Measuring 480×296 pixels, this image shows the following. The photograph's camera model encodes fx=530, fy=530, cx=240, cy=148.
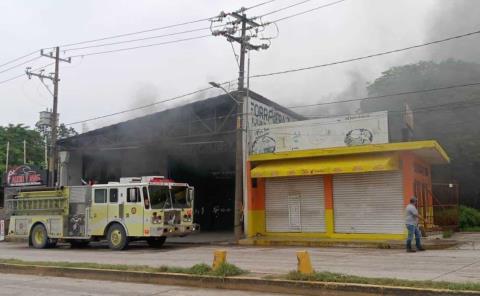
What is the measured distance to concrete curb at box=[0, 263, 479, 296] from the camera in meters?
8.09

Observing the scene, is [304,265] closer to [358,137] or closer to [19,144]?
[358,137]

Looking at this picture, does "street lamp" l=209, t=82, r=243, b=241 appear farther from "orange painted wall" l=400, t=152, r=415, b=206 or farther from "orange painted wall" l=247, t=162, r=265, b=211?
"orange painted wall" l=400, t=152, r=415, b=206

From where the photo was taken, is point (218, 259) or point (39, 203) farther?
point (39, 203)

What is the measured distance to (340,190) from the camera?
2200 centimetres

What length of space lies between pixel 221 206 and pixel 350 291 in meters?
26.2

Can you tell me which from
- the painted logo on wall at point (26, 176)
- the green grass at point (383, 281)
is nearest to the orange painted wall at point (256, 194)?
the green grass at point (383, 281)

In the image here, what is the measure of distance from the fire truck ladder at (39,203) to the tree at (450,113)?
69.1 ft

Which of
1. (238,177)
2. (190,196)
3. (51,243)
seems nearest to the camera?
(190,196)

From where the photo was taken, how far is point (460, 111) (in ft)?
→ 121

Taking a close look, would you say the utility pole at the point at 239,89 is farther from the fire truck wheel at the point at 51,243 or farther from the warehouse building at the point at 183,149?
the fire truck wheel at the point at 51,243

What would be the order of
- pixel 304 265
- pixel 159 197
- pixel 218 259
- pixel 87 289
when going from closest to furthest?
pixel 304 265
pixel 87 289
pixel 218 259
pixel 159 197

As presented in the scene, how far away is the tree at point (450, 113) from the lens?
115ft

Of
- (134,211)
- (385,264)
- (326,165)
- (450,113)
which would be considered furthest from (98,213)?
(450,113)

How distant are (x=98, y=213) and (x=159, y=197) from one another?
8.79 feet
